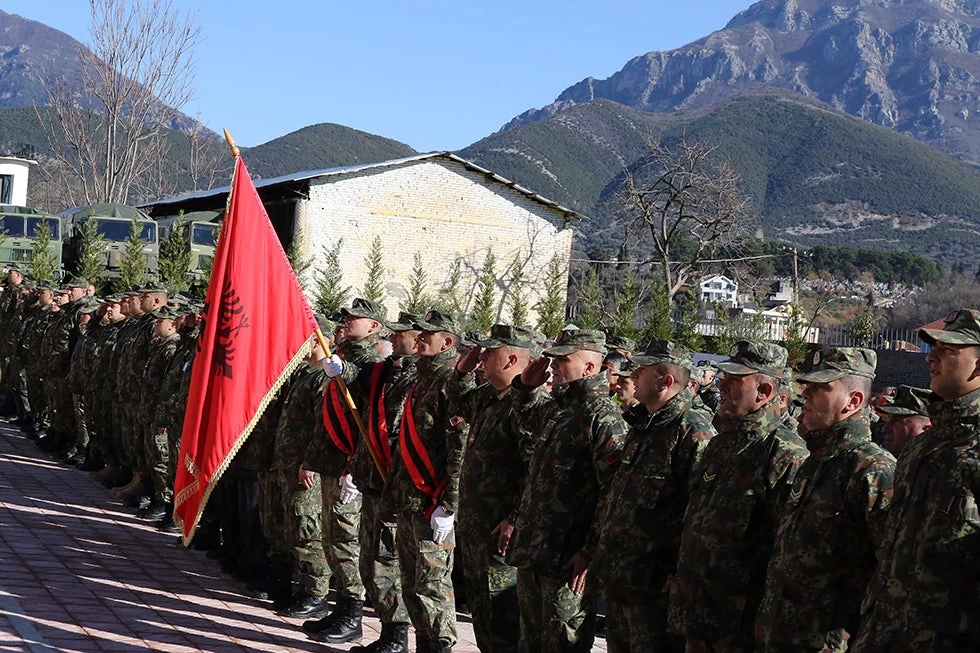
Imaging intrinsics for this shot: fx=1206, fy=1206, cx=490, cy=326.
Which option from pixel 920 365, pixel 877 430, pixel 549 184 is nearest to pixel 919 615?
pixel 877 430

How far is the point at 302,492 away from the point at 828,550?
174 inches

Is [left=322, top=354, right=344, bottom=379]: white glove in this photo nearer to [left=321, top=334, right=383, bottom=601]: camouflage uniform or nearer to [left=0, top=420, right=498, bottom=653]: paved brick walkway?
[left=321, top=334, right=383, bottom=601]: camouflage uniform

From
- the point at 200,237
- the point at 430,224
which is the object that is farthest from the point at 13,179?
the point at 200,237

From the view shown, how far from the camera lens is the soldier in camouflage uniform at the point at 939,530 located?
3.52m

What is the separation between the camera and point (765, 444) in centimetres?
463

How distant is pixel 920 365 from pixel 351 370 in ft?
57.4

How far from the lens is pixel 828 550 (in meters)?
4.16

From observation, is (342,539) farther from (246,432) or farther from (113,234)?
(113,234)

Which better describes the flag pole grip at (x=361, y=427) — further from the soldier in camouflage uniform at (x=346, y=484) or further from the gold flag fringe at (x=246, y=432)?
the gold flag fringe at (x=246, y=432)

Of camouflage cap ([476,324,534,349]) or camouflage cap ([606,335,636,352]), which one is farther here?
camouflage cap ([606,335,636,352])

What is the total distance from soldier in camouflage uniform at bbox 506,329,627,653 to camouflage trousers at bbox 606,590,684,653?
1.14 ft

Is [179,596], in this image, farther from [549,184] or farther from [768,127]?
[768,127]

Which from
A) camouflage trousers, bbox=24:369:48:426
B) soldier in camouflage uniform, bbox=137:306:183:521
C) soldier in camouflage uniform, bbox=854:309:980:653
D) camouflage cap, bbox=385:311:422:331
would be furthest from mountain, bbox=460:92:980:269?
soldier in camouflage uniform, bbox=854:309:980:653

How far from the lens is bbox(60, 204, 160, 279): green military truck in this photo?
2822cm
